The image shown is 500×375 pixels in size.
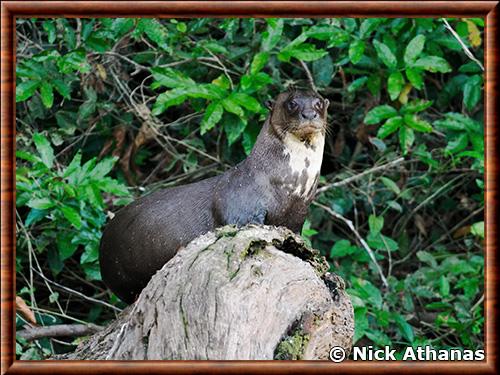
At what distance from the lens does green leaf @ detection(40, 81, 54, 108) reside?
5241mm

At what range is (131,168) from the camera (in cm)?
631

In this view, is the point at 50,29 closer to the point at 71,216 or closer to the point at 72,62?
the point at 72,62

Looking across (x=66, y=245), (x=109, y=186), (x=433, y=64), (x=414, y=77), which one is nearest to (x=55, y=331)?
(x=66, y=245)

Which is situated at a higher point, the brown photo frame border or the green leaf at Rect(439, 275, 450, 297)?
the brown photo frame border

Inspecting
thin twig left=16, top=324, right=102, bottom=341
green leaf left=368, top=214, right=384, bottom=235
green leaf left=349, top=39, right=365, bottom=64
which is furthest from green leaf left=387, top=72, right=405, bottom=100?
thin twig left=16, top=324, right=102, bottom=341

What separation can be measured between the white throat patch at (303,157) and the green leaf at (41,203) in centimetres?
141

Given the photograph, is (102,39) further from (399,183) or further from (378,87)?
(399,183)

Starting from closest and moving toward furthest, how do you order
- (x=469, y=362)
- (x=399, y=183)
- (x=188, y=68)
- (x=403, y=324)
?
(x=469, y=362)
(x=403, y=324)
(x=188, y=68)
(x=399, y=183)

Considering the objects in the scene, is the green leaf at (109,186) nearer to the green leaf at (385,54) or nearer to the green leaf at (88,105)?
the green leaf at (88,105)

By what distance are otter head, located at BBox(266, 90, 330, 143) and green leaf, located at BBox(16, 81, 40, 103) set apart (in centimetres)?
153

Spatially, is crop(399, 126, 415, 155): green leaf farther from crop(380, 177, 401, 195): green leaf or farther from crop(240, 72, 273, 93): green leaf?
crop(240, 72, 273, 93): green leaf

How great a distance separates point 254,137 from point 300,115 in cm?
140
